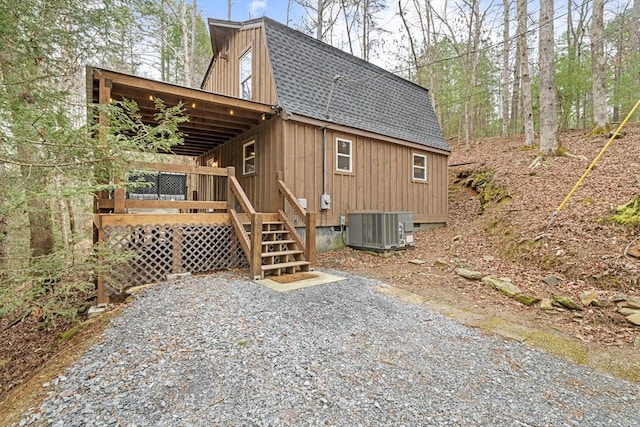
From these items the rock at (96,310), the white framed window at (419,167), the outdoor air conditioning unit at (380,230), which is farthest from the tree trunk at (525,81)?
the rock at (96,310)

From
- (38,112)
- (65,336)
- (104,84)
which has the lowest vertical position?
(65,336)

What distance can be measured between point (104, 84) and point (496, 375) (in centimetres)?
629

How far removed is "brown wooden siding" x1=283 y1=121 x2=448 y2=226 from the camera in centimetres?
687

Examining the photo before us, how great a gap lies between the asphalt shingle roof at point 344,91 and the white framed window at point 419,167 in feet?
1.49

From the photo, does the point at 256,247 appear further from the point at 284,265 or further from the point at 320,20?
the point at 320,20

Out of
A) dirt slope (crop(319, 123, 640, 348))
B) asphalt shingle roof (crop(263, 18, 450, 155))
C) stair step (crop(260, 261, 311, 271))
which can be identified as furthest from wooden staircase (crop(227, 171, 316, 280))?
asphalt shingle roof (crop(263, 18, 450, 155))

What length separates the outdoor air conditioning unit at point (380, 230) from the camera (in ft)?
22.8

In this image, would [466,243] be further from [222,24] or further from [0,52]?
[222,24]

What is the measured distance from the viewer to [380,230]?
6.96m

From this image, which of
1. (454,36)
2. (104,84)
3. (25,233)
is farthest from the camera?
(454,36)

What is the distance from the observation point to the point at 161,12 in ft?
12.9

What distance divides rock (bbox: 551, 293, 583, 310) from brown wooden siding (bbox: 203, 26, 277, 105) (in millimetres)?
6124

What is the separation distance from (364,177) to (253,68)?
4.04 meters

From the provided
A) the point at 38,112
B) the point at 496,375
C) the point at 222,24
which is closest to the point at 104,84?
the point at 38,112
